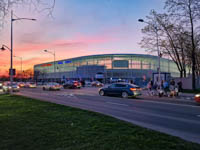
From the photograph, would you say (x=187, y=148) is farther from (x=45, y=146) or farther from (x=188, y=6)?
(x=188, y=6)

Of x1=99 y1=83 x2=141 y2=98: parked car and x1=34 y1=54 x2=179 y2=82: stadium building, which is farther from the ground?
x1=34 y1=54 x2=179 y2=82: stadium building

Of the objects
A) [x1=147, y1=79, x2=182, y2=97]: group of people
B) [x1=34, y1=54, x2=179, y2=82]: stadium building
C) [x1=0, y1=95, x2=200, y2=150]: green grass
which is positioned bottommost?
[x1=0, y1=95, x2=200, y2=150]: green grass

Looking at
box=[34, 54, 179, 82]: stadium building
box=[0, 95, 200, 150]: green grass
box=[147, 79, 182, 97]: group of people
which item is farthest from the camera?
box=[34, 54, 179, 82]: stadium building

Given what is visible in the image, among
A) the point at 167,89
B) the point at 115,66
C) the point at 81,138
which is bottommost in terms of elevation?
the point at 81,138

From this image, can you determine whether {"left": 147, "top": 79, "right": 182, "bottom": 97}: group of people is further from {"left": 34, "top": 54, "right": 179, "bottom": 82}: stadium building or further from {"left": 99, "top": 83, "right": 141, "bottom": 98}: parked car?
{"left": 34, "top": 54, "right": 179, "bottom": 82}: stadium building

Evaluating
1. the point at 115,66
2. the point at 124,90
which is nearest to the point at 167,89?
the point at 124,90

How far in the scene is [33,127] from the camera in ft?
19.8

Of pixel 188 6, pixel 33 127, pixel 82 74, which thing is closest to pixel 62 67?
pixel 82 74

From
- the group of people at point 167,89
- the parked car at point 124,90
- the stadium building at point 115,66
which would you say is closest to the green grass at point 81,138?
the parked car at point 124,90

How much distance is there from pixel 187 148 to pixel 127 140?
144 cm

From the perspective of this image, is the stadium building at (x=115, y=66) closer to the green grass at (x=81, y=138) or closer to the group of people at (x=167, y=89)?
the group of people at (x=167, y=89)

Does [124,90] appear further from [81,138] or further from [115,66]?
[115,66]

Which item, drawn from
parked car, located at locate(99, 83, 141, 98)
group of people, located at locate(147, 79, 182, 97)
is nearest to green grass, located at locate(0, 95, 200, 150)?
parked car, located at locate(99, 83, 141, 98)

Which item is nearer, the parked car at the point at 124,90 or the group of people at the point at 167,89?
the parked car at the point at 124,90
